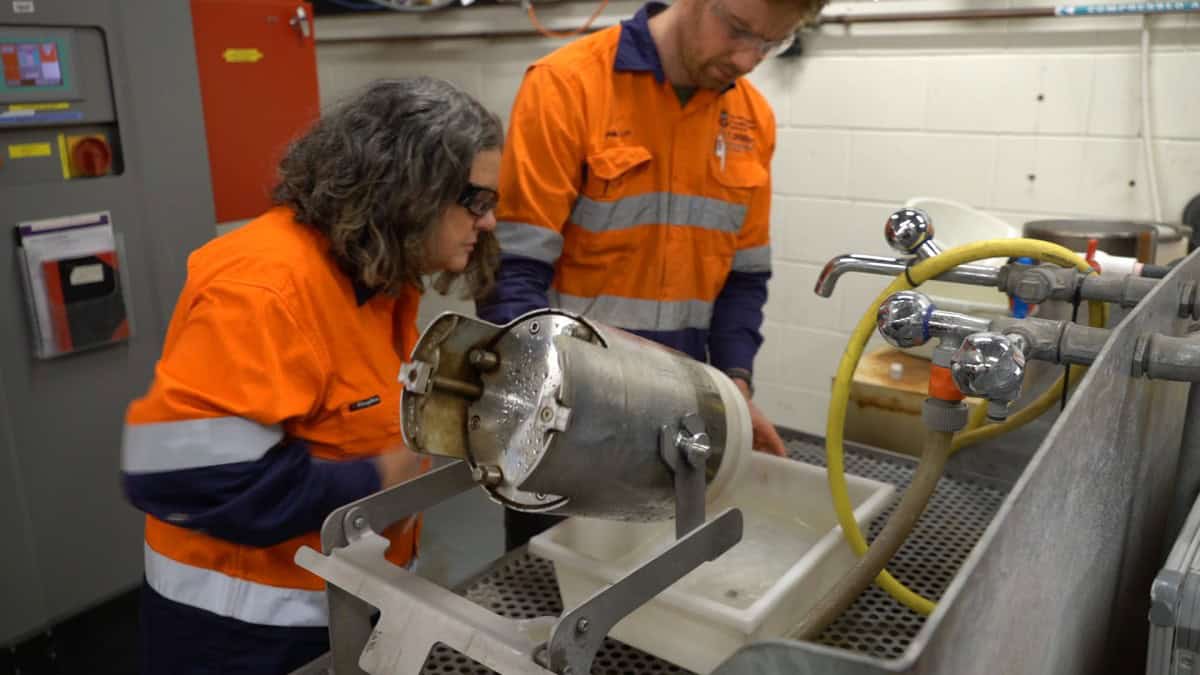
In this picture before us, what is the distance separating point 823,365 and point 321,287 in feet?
6.28

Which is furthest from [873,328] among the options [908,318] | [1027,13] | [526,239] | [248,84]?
[248,84]

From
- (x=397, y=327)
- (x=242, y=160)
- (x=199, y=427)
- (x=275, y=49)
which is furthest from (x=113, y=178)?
(x=199, y=427)

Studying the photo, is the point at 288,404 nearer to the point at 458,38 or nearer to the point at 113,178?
the point at 113,178

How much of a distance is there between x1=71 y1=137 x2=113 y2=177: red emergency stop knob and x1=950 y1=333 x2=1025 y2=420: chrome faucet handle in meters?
2.01

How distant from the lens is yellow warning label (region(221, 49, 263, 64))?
2303 millimetres

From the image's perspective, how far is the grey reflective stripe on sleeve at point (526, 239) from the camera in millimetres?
1351

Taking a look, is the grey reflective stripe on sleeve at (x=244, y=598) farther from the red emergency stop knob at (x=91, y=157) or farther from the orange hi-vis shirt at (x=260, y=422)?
the red emergency stop knob at (x=91, y=157)

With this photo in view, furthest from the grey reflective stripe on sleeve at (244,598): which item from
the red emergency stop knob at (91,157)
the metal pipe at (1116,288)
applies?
the red emergency stop knob at (91,157)

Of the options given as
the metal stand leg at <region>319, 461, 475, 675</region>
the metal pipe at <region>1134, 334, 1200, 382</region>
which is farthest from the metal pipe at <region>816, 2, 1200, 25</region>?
the metal stand leg at <region>319, 461, 475, 675</region>

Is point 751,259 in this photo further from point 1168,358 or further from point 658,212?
point 1168,358

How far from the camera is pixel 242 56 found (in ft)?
7.66

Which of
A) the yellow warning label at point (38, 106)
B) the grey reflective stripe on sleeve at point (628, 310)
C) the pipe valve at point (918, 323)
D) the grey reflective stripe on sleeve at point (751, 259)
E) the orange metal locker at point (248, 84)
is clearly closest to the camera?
the pipe valve at point (918, 323)

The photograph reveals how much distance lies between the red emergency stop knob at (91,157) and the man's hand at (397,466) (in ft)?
4.74

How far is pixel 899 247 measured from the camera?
884 mm
